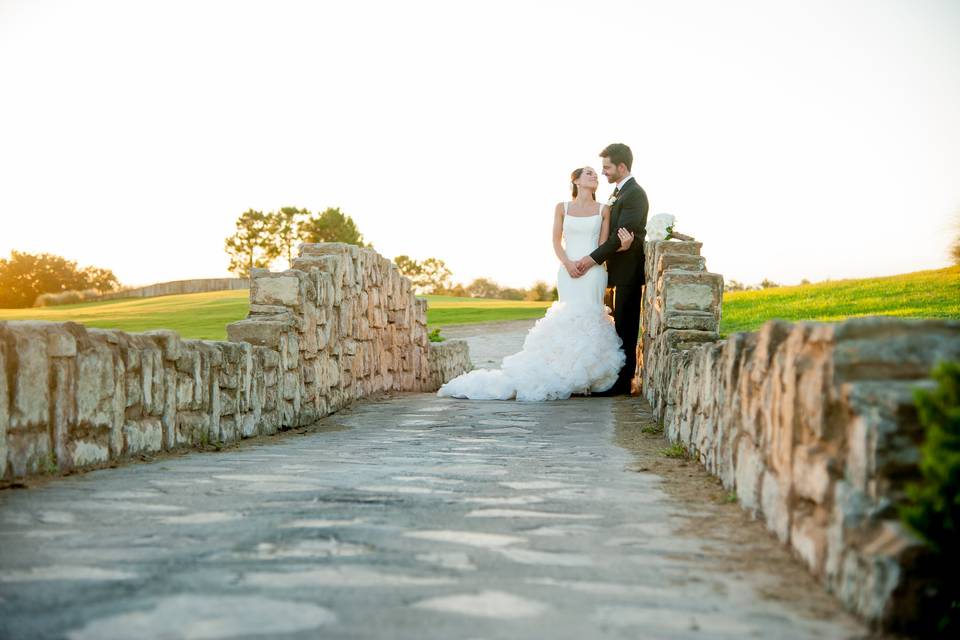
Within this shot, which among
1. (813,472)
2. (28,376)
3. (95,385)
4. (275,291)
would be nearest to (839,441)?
(813,472)

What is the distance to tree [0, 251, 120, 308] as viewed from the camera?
140ft

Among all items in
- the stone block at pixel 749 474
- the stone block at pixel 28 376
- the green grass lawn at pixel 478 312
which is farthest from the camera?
the green grass lawn at pixel 478 312

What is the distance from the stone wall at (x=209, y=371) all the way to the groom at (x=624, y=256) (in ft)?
9.48

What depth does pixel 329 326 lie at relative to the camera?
10133 mm

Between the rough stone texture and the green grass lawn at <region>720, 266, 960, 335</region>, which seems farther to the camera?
the green grass lawn at <region>720, 266, 960, 335</region>

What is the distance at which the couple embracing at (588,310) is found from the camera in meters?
11.1

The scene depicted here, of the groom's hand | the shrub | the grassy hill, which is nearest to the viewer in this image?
the shrub

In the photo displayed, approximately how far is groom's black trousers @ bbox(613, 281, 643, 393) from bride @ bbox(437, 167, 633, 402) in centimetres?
16

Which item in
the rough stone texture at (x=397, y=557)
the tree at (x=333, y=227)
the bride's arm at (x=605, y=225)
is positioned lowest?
the rough stone texture at (x=397, y=557)

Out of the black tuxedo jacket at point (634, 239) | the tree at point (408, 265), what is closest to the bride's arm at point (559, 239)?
the black tuxedo jacket at point (634, 239)

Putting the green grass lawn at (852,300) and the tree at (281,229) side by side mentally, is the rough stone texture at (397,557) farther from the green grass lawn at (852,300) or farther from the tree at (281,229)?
the tree at (281,229)

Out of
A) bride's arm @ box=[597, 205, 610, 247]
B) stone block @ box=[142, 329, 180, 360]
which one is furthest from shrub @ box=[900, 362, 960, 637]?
bride's arm @ box=[597, 205, 610, 247]

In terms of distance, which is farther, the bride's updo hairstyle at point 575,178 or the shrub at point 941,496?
the bride's updo hairstyle at point 575,178

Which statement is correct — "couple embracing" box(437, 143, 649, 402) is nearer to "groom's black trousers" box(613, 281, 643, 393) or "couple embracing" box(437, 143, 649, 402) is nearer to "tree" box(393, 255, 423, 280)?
"groom's black trousers" box(613, 281, 643, 393)
